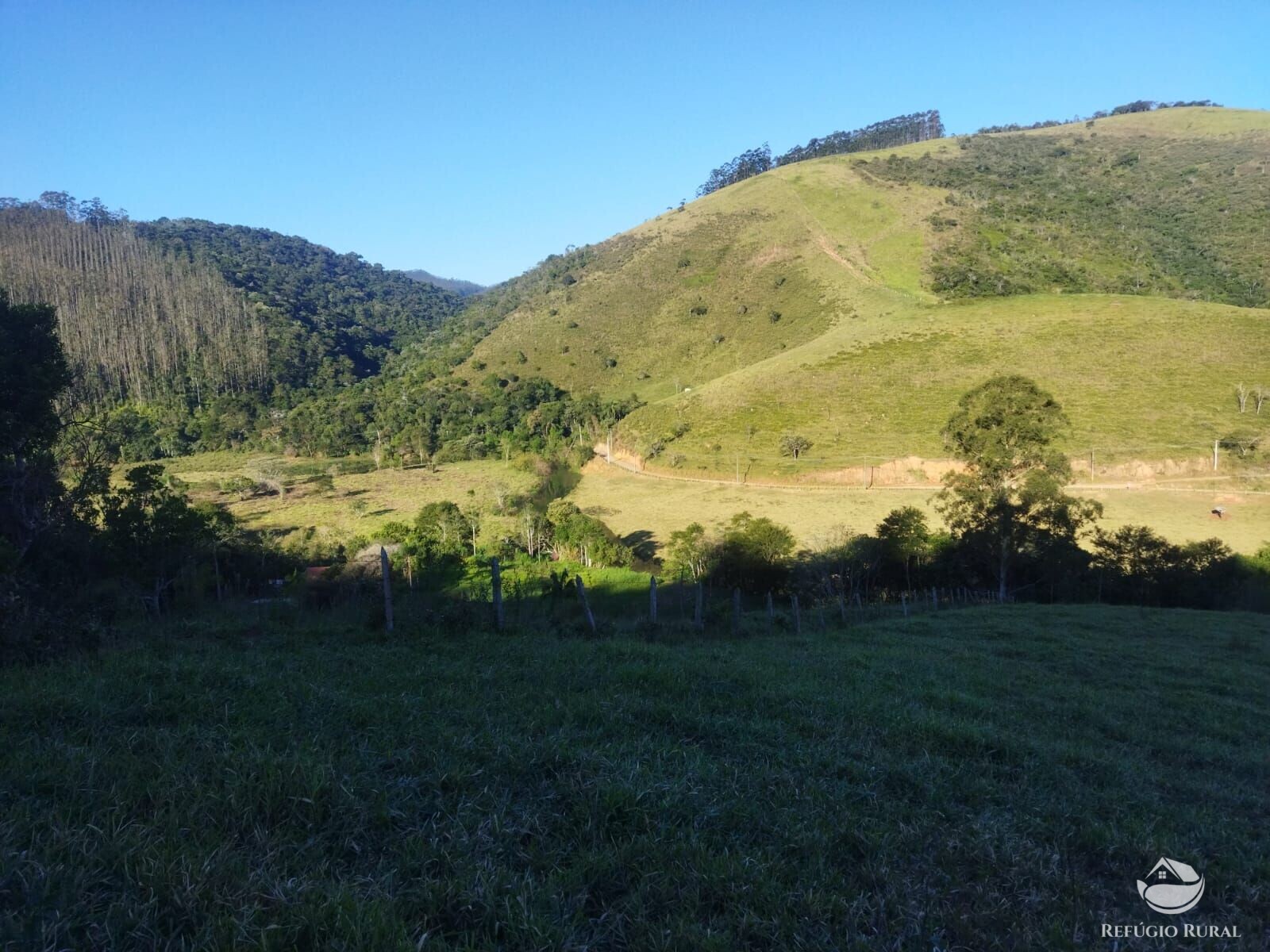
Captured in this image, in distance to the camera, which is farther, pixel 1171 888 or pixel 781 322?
pixel 781 322

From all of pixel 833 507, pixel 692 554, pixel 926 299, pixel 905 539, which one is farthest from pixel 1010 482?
pixel 926 299

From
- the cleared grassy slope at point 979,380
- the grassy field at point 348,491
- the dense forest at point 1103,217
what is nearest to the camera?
the grassy field at point 348,491

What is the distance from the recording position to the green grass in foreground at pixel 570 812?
252 cm

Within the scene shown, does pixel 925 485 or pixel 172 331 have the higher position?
pixel 172 331

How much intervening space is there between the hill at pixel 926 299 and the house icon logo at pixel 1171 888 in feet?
161

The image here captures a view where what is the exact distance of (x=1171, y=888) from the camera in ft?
11.2

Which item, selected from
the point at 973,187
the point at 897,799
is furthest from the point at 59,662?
the point at 973,187

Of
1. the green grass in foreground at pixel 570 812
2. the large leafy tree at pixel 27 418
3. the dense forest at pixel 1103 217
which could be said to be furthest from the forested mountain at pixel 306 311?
the green grass in foreground at pixel 570 812

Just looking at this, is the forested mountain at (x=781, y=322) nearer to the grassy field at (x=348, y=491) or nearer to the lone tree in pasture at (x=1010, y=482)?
the grassy field at (x=348, y=491)

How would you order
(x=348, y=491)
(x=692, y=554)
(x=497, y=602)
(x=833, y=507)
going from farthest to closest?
(x=348, y=491), (x=833, y=507), (x=692, y=554), (x=497, y=602)

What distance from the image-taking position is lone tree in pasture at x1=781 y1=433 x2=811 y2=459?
177 feet

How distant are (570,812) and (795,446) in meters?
52.5

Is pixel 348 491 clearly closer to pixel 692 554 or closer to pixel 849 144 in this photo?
pixel 692 554

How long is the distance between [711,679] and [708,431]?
56.1 meters
